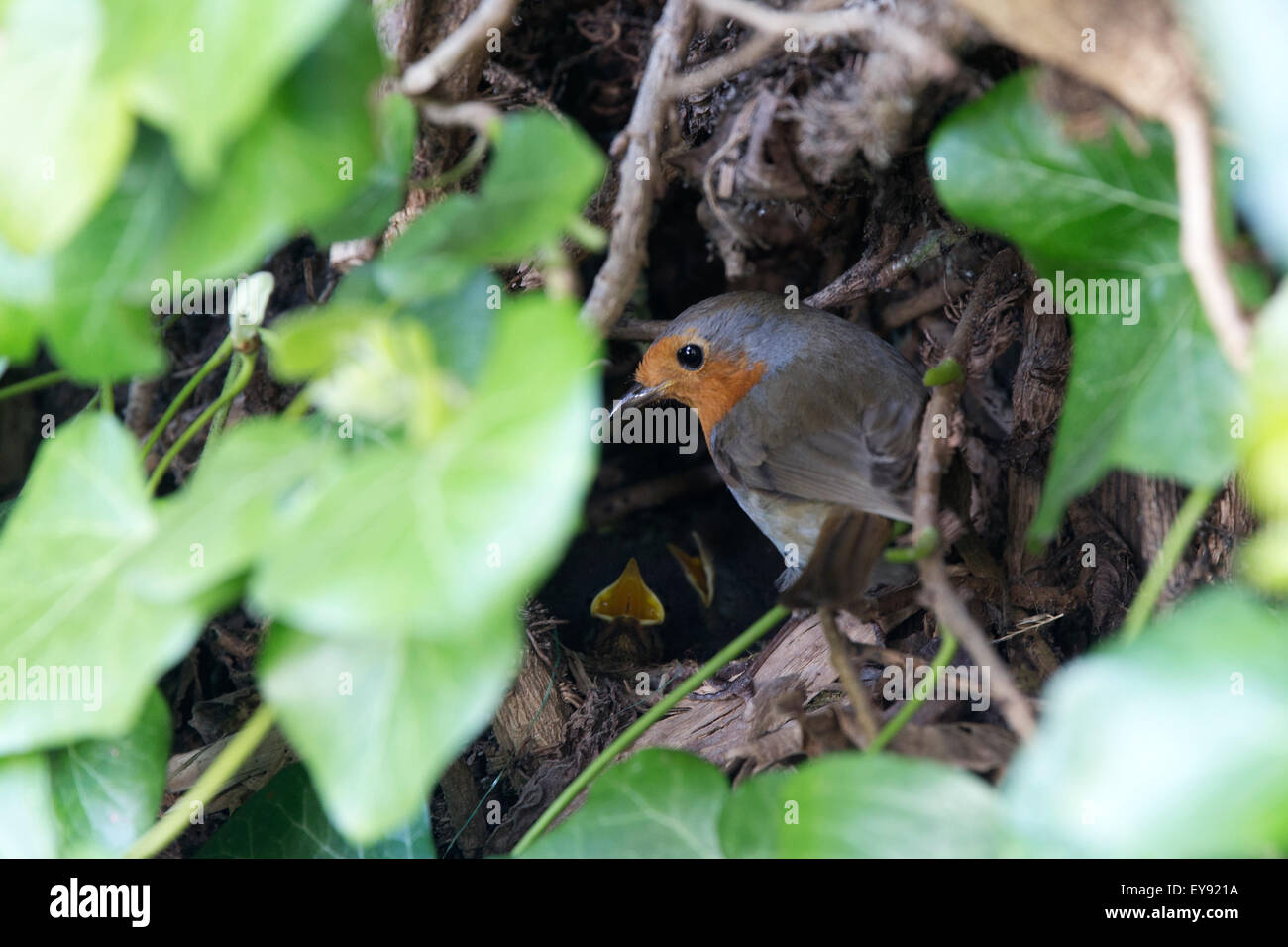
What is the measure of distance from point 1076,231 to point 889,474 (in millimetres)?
1154

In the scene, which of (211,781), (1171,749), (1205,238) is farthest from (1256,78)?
(211,781)

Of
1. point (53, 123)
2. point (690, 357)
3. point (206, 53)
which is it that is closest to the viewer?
point (206, 53)

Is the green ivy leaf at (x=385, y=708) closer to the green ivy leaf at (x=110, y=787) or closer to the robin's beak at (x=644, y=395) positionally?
the green ivy leaf at (x=110, y=787)

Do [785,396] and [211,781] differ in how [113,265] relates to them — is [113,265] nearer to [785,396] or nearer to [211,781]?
[211,781]

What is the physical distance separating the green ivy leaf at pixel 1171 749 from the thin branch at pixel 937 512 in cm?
26

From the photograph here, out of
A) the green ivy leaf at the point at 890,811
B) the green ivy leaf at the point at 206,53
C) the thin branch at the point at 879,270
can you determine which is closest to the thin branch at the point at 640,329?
the thin branch at the point at 879,270

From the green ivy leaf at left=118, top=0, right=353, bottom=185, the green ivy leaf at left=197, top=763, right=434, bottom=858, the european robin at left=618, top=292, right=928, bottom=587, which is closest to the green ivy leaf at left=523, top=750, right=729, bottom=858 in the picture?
the green ivy leaf at left=197, top=763, right=434, bottom=858

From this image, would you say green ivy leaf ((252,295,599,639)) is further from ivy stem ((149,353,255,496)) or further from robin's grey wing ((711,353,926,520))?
robin's grey wing ((711,353,926,520))

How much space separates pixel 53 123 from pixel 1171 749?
1127mm

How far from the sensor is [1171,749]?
2.65ft

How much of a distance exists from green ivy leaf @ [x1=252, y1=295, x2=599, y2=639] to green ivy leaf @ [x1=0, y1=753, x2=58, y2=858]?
64 cm

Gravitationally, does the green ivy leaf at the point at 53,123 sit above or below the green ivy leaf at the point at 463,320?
above

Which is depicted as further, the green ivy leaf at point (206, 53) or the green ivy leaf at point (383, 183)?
the green ivy leaf at point (383, 183)

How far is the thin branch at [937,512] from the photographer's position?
114cm
